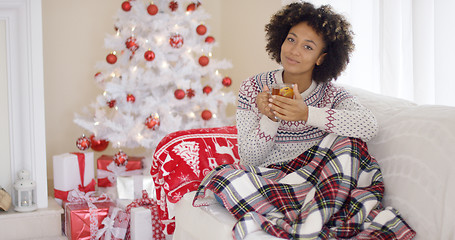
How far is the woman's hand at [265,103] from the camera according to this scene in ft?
6.06

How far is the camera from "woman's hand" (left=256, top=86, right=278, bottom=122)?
6.06 ft

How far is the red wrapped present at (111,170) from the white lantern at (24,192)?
0.55 meters

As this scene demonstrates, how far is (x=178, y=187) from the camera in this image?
1.95 metres

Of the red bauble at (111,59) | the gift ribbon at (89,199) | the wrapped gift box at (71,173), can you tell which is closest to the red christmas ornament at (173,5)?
the red bauble at (111,59)

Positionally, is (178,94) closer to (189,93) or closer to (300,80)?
(189,93)

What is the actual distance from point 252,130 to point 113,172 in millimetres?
1507

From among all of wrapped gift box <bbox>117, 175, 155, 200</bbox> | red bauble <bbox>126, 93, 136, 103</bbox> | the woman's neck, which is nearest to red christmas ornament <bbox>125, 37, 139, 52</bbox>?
red bauble <bbox>126, 93, 136, 103</bbox>

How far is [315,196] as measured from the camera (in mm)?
1633

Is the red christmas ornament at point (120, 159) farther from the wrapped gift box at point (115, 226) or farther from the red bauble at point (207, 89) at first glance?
the red bauble at point (207, 89)

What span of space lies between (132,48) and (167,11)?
14.0 inches

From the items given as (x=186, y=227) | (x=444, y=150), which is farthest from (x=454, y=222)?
(x=186, y=227)

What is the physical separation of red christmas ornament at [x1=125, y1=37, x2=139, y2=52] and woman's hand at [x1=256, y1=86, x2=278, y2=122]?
4.86 feet

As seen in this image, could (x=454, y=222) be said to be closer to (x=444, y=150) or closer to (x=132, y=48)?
(x=444, y=150)

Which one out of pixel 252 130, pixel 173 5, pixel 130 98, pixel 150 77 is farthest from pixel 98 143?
pixel 252 130
